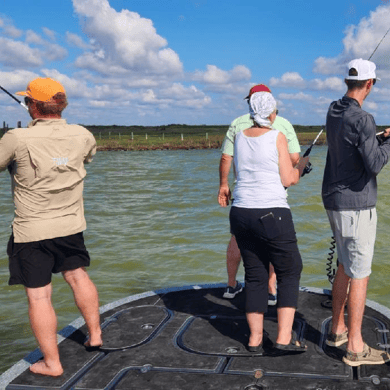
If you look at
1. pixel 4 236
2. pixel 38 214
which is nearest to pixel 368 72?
pixel 38 214

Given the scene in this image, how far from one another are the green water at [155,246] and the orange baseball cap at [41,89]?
143 inches

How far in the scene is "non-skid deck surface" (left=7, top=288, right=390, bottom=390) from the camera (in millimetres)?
3906

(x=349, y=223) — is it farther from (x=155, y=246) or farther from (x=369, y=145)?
(x=155, y=246)

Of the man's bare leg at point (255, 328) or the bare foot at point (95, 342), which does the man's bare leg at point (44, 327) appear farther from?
the man's bare leg at point (255, 328)

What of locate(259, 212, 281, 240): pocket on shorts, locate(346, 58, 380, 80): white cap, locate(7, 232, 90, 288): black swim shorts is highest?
locate(346, 58, 380, 80): white cap

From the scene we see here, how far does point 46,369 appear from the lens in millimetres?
4105

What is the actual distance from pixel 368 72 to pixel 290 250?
1509 millimetres

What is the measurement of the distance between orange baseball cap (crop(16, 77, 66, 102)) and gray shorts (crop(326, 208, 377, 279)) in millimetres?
2415

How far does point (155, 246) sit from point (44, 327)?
819cm

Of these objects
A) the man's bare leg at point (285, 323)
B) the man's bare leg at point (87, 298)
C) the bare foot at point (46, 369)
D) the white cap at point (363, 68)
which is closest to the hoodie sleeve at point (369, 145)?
the white cap at point (363, 68)

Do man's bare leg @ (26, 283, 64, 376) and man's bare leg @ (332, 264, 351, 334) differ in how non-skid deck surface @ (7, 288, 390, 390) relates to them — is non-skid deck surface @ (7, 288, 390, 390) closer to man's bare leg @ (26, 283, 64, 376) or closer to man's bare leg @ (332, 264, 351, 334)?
man's bare leg @ (26, 283, 64, 376)

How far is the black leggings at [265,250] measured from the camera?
162 inches

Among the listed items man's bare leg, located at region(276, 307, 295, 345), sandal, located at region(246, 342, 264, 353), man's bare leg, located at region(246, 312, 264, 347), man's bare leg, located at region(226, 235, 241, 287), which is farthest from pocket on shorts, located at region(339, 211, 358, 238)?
man's bare leg, located at region(226, 235, 241, 287)

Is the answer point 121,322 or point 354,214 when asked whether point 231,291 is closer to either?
point 121,322
